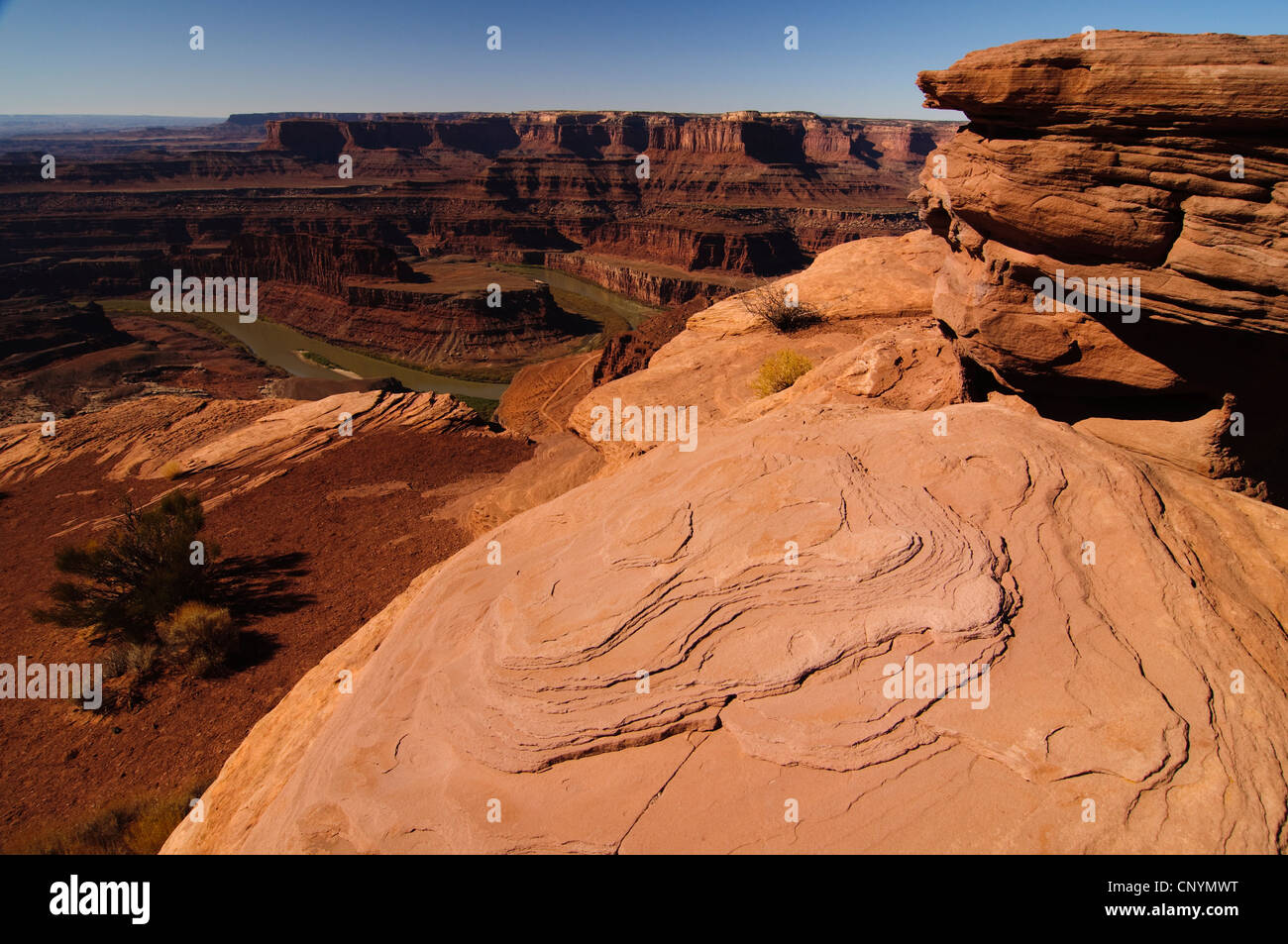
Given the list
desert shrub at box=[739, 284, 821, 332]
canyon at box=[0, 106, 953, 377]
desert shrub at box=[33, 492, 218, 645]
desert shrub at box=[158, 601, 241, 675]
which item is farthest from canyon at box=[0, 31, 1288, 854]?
canyon at box=[0, 106, 953, 377]

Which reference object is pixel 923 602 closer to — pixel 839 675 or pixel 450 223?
pixel 839 675

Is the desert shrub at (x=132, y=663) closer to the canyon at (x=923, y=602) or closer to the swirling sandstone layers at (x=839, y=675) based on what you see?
the canyon at (x=923, y=602)

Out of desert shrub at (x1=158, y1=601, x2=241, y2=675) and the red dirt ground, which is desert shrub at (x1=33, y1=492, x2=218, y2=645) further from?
desert shrub at (x1=158, y1=601, x2=241, y2=675)

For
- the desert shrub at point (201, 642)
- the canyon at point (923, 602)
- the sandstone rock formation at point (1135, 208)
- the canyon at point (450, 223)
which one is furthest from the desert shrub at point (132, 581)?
the canyon at point (450, 223)

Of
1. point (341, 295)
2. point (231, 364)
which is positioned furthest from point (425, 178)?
point (231, 364)

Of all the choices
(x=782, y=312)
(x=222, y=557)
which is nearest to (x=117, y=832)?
(x=222, y=557)
